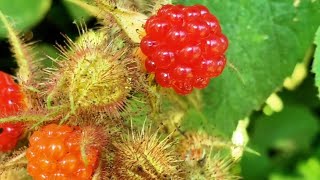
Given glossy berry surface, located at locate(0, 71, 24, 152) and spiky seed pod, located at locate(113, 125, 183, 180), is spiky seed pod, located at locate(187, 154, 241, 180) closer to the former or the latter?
spiky seed pod, located at locate(113, 125, 183, 180)

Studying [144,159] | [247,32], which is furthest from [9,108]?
[247,32]

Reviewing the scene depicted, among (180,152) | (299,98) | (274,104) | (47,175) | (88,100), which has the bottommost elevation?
(299,98)

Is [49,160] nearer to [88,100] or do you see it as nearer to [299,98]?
[88,100]

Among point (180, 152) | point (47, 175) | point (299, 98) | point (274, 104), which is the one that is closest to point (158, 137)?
point (180, 152)

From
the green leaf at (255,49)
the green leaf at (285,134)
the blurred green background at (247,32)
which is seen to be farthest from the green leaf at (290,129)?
the green leaf at (255,49)

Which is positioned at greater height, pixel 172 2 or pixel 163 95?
pixel 172 2

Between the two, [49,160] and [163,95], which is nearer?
[49,160]
